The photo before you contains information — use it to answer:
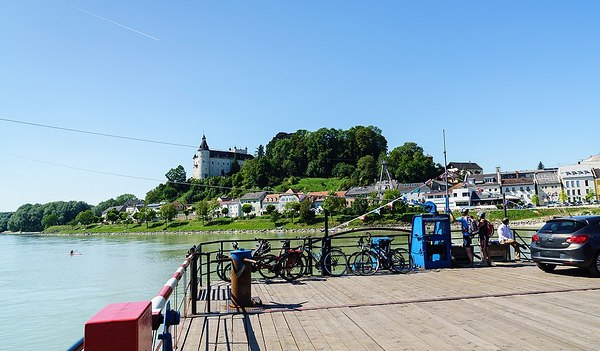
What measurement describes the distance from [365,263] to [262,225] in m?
76.8

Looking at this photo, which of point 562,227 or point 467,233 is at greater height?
point 562,227

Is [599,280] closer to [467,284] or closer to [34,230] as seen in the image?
[467,284]

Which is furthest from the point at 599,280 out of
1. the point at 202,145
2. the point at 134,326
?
the point at 202,145

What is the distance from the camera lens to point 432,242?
1166 centimetres

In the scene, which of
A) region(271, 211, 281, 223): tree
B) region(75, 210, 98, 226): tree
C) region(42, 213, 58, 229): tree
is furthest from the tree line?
region(271, 211, 281, 223): tree

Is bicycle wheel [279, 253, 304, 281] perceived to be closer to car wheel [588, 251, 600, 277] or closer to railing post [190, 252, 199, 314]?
railing post [190, 252, 199, 314]

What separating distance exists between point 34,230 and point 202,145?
66.3 m

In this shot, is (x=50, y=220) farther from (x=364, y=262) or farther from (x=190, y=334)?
(x=190, y=334)

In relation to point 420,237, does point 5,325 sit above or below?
below

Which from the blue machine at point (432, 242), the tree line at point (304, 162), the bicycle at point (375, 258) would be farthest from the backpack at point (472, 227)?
the tree line at point (304, 162)

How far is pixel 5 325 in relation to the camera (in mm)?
16562

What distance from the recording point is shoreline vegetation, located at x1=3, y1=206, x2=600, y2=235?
207 feet

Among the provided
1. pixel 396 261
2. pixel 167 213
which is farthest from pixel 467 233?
pixel 167 213

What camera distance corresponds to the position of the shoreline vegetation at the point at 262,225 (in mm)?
63125
